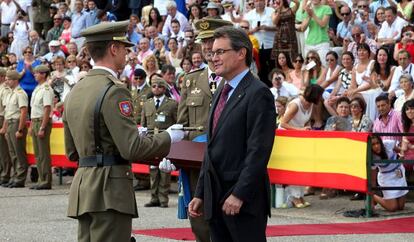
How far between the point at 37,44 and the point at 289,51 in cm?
792

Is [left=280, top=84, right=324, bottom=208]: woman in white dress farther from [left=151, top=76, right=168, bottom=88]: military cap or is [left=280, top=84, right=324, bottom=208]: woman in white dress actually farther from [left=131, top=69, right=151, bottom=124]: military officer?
[left=131, top=69, right=151, bottom=124]: military officer

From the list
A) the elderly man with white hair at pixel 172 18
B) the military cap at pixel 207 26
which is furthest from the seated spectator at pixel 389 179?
the elderly man with white hair at pixel 172 18

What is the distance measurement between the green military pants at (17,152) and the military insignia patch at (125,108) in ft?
38.1

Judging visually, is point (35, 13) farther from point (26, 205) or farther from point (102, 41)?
point (102, 41)

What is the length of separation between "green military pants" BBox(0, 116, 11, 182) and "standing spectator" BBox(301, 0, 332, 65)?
225 inches

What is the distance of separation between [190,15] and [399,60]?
7140 millimetres

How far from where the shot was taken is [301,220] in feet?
42.5

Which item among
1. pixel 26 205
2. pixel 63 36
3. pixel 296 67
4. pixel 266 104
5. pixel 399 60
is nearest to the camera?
pixel 266 104

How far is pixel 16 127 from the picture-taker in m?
→ 18.1

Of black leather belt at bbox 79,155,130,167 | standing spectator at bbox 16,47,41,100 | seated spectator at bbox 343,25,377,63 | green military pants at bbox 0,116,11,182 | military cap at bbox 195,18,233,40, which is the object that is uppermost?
military cap at bbox 195,18,233,40

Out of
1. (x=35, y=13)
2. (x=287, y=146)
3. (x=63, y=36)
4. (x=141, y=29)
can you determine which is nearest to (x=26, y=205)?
(x=287, y=146)

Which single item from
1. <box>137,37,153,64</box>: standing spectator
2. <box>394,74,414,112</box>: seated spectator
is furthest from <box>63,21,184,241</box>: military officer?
<box>137,37,153,64</box>: standing spectator

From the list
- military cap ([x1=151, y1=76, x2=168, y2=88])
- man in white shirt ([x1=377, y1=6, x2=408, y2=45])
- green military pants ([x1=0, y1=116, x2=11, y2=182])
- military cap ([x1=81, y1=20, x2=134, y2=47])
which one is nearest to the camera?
military cap ([x1=81, y1=20, x2=134, y2=47])

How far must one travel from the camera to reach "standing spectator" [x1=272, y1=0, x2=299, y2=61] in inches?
747
